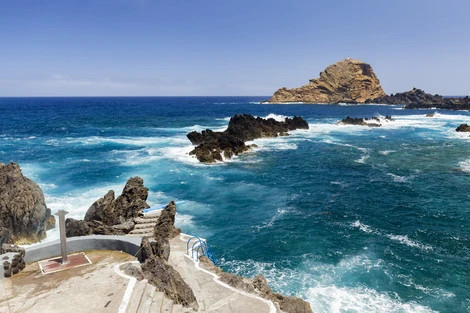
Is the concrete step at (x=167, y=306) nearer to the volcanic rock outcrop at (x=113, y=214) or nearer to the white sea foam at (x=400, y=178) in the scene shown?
the volcanic rock outcrop at (x=113, y=214)

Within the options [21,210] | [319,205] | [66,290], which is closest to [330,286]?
[66,290]

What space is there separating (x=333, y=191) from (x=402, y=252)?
12805 mm

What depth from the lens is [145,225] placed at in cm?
2152

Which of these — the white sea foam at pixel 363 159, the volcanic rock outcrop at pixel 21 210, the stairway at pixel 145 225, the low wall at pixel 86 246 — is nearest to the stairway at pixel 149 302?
the low wall at pixel 86 246

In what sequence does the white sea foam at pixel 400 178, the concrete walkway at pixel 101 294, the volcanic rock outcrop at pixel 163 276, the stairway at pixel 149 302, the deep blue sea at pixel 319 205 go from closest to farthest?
the stairway at pixel 149 302, the concrete walkway at pixel 101 294, the volcanic rock outcrop at pixel 163 276, the deep blue sea at pixel 319 205, the white sea foam at pixel 400 178

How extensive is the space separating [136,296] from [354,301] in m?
10.4

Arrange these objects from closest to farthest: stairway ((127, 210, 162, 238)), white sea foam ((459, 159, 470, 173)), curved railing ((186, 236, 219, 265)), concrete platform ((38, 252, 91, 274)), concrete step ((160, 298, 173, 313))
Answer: concrete step ((160, 298, 173, 313)), concrete platform ((38, 252, 91, 274)), curved railing ((186, 236, 219, 265)), stairway ((127, 210, 162, 238)), white sea foam ((459, 159, 470, 173))

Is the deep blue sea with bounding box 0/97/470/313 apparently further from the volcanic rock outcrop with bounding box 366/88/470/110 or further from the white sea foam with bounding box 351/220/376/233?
the volcanic rock outcrop with bounding box 366/88/470/110

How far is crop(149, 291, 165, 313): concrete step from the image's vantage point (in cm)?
1135

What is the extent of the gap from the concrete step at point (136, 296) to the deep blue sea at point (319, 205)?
25.5 feet

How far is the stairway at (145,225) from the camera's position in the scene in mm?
20795

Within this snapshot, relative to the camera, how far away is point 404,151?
53.3 meters

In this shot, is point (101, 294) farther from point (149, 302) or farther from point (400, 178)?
point (400, 178)

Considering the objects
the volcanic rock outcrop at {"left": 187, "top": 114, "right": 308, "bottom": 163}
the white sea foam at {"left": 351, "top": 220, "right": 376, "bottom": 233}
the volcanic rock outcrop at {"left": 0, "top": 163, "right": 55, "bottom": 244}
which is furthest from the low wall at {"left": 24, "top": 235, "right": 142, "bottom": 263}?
the volcanic rock outcrop at {"left": 187, "top": 114, "right": 308, "bottom": 163}
